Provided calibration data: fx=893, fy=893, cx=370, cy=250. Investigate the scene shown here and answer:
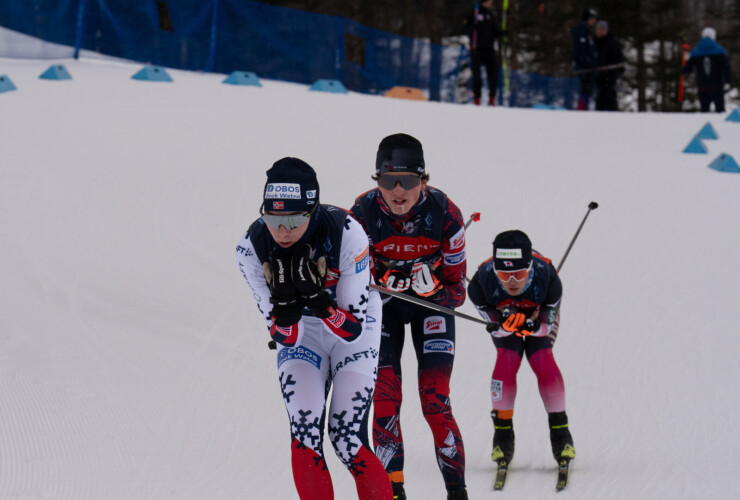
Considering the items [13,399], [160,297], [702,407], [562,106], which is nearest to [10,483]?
[13,399]

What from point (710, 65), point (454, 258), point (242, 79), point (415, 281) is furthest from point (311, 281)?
point (710, 65)

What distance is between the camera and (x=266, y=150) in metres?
13.0

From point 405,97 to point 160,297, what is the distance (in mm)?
10195

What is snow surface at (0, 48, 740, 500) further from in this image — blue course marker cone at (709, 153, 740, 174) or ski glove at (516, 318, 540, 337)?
ski glove at (516, 318, 540, 337)

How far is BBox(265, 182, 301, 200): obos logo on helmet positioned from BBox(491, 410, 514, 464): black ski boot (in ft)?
8.65

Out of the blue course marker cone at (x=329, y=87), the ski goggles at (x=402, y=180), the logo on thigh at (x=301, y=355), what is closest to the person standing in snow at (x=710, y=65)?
the blue course marker cone at (x=329, y=87)

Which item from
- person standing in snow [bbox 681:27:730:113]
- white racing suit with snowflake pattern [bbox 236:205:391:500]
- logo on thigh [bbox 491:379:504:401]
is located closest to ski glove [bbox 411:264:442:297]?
white racing suit with snowflake pattern [bbox 236:205:391:500]

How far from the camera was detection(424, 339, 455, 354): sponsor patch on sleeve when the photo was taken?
4656 millimetres

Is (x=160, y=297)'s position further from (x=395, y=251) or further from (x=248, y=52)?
(x=248, y=52)

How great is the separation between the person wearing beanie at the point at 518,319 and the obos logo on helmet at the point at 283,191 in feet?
6.13

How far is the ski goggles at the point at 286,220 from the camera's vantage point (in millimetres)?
3525

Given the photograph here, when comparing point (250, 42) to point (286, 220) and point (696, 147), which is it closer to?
point (696, 147)

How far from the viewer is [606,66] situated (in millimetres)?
16531

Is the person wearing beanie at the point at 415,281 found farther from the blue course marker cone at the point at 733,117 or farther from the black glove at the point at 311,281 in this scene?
the blue course marker cone at the point at 733,117
